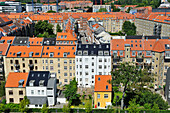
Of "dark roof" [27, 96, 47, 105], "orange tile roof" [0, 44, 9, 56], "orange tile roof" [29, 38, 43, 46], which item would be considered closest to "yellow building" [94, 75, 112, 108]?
"dark roof" [27, 96, 47, 105]

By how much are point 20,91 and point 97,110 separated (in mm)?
23783

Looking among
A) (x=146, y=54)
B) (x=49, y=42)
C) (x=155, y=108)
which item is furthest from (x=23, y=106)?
(x=146, y=54)

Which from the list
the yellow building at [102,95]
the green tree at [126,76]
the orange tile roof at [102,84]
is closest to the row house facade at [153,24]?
the orange tile roof at [102,84]

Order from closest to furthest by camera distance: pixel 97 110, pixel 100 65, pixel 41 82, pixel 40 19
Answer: pixel 97 110, pixel 41 82, pixel 100 65, pixel 40 19

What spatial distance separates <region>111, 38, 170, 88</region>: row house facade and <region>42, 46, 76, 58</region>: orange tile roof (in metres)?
15.3

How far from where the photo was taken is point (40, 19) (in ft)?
586

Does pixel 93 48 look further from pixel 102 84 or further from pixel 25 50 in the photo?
pixel 25 50

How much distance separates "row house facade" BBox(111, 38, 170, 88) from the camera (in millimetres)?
83000

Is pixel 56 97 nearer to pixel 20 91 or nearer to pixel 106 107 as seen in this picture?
pixel 20 91

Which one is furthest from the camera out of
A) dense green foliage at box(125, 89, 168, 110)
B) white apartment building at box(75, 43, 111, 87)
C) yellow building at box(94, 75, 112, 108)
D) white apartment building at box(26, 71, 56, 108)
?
white apartment building at box(75, 43, 111, 87)

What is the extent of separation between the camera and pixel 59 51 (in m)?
86.8

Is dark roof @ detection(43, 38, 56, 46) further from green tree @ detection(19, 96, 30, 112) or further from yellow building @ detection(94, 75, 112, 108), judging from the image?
green tree @ detection(19, 96, 30, 112)

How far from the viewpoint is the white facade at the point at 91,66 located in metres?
83.2

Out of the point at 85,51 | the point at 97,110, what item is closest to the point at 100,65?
the point at 85,51
